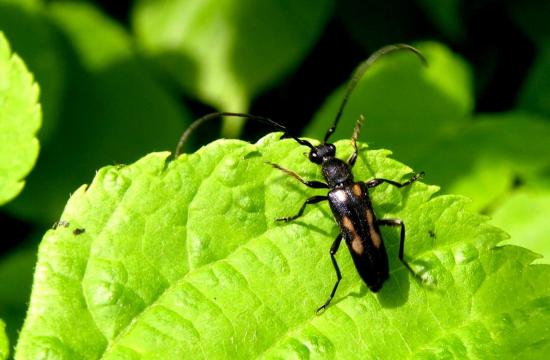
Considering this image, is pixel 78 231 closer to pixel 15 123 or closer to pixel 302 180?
pixel 15 123

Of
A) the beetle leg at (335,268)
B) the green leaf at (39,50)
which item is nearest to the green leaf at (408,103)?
the beetle leg at (335,268)

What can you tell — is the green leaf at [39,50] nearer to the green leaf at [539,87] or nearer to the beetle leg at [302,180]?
the beetle leg at [302,180]

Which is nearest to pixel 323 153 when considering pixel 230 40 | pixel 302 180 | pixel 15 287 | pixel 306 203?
pixel 302 180

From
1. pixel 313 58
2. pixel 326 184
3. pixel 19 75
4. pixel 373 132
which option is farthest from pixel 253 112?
pixel 19 75

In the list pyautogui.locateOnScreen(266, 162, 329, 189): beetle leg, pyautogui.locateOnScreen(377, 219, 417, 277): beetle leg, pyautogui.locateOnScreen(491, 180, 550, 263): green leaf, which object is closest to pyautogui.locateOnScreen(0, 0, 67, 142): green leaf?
pyautogui.locateOnScreen(266, 162, 329, 189): beetle leg

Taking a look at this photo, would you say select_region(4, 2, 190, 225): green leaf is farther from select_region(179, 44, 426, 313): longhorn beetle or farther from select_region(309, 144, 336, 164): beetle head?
select_region(179, 44, 426, 313): longhorn beetle

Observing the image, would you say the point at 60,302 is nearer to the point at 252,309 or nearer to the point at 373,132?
the point at 252,309
